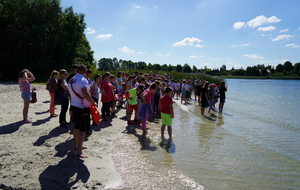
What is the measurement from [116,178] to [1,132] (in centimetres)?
383

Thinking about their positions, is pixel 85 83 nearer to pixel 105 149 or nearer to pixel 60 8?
pixel 105 149

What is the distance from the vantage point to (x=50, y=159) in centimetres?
452

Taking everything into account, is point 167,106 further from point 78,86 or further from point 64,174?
point 64,174

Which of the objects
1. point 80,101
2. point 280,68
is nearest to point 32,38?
point 80,101

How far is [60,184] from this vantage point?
3.70 m

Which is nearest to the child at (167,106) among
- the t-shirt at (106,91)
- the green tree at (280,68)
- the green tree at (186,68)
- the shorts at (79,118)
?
the t-shirt at (106,91)

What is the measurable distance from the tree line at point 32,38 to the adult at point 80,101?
26.5 metres

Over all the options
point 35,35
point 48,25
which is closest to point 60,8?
point 48,25

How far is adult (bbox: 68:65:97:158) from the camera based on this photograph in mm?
4430

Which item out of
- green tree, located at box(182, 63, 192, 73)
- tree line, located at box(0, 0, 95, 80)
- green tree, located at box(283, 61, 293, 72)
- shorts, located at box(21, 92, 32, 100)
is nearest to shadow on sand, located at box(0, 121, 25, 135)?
shorts, located at box(21, 92, 32, 100)

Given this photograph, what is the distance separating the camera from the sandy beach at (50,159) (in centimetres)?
373

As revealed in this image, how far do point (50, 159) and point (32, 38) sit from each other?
2862cm

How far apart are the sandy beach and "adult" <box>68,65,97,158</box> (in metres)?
0.47

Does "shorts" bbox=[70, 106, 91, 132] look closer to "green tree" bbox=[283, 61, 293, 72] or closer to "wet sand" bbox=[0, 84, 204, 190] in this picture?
"wet sand" bbox=[0, 84, 204, 190]
